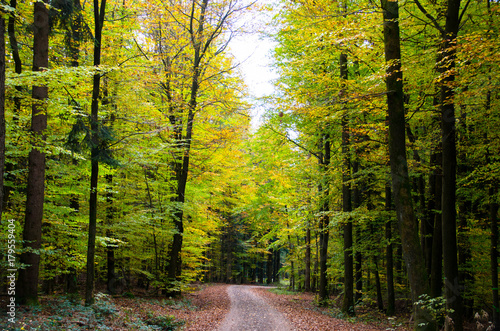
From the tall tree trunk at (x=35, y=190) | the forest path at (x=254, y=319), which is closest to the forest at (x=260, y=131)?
the tall tree trunk at (x=35, y=190)

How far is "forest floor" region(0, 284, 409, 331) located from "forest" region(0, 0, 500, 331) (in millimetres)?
705

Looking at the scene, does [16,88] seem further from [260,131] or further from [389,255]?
[389,255]

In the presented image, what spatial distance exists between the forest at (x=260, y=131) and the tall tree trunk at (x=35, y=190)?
4 centimetres

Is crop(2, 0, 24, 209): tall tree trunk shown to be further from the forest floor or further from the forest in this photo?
the forest floor

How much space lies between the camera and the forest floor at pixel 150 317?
701cm

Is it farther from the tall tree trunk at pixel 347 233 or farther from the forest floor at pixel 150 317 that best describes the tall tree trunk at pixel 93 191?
the tall tree trunk at pixel 347 233

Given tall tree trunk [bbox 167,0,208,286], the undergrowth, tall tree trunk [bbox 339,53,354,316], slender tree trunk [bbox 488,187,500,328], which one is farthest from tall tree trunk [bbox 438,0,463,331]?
tall tree trunk [bbox 167,0,208,286]

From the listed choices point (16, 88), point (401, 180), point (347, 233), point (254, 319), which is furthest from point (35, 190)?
point (347, 233)

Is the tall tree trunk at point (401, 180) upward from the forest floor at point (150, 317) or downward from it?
upward

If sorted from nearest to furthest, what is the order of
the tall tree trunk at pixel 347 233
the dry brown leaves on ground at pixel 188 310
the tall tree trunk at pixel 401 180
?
the tall tree trunk at pixel 401 180 → the dry brown leaves on ground at pixel 188 310 → the tall tree trunk at pixel 347 233

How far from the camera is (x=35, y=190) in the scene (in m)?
8.21

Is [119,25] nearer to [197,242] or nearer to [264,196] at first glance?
[197,242]

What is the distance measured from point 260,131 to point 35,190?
37.3 feet

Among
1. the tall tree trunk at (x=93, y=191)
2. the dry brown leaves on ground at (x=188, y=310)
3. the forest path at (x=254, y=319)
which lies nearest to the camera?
the tall tree trunk at (x=93, y=191)
